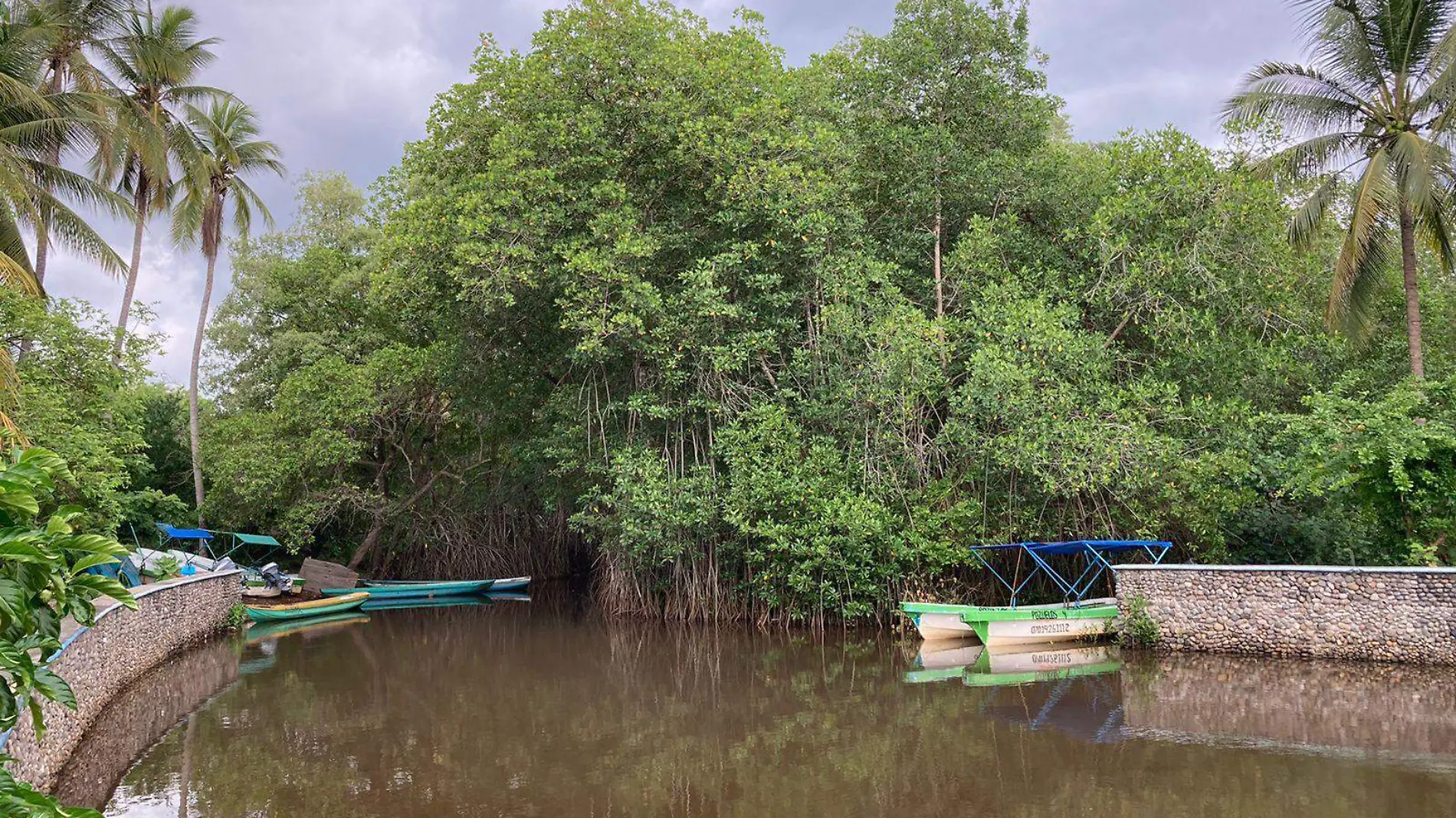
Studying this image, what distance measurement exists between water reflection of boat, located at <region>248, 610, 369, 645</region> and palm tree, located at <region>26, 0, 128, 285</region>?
728 cm

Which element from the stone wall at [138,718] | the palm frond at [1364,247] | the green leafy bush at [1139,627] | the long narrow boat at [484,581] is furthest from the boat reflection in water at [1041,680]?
the long narrow boat at [484,581]

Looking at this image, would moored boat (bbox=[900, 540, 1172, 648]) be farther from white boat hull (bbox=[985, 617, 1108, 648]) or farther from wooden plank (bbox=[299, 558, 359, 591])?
wooden plank (bbox=[299, 558, 359, 591])

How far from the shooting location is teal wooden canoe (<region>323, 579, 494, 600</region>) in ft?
70.3

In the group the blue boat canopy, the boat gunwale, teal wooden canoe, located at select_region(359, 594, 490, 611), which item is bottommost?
teal wooden canoe, located at select_region(359, 594, 490, 611)

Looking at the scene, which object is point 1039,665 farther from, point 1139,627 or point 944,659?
point 1139,627

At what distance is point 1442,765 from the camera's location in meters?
7.10

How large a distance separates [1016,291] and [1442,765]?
889 cm

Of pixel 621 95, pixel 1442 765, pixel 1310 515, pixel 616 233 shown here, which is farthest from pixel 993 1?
pixel 1442 765

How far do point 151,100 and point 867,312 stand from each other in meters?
16.3

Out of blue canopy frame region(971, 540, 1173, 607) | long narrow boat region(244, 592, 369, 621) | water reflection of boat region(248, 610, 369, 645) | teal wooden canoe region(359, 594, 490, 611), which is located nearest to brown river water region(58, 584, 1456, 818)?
blue canopy frame region(971, 540, 1173, 607)

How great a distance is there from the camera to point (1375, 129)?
1368 centimetres

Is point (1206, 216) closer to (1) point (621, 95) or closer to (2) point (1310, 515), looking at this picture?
(2) point (1310, 515)

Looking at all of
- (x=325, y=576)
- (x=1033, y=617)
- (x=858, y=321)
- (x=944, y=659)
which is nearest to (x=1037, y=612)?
(x=1033, y=617)

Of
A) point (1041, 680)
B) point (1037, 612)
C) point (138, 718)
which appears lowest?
point (1041, 680)
